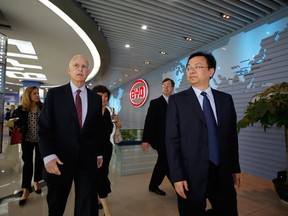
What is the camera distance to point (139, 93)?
9.09m

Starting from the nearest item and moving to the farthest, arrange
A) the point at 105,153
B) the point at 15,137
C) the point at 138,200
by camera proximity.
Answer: the point at 105,153 < the point at 138,200 < the point at 15,137

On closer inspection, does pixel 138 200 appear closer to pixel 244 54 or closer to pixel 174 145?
pixel 174 145

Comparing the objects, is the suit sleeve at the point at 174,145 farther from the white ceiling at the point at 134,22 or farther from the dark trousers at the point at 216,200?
the white ceiling at the point at 134,22

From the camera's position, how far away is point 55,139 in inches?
55.7

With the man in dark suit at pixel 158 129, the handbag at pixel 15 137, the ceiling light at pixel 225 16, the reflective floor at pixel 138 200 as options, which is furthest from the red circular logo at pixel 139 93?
the man in dark suit at pixel 158 129

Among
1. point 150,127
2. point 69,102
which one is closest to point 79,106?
point 69,102

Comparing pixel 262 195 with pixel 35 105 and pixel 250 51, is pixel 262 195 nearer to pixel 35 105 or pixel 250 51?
pixel 250 51

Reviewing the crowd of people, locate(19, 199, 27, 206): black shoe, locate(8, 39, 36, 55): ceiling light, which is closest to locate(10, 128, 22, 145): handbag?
locate(19, 199, 27, 206): black shoe

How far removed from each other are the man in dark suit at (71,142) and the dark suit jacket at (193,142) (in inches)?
25.1

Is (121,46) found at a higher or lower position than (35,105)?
higher

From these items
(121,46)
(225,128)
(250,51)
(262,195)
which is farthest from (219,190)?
(121,46)

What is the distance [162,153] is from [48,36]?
4358 mm

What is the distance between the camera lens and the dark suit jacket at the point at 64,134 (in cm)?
138

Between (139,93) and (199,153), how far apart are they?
26.0 feet
